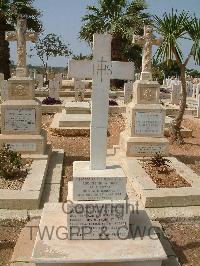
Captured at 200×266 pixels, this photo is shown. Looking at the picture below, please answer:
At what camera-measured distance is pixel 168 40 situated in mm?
9008

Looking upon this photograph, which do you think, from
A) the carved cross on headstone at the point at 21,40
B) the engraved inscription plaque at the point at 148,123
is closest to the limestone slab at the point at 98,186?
the engraved inscription plaque at the point at 148,123

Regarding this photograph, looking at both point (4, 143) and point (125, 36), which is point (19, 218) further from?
point (125, 36)

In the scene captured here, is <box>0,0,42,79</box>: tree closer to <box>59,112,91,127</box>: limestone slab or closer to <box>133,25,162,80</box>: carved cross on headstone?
<box>59,112,91,127</box>: limestone slab

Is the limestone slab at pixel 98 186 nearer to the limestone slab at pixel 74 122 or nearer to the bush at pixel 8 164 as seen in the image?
the bush at pixel 8 164

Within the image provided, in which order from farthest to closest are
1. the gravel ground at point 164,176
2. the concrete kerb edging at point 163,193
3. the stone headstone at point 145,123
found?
the stone headstone at point 145,123
the gravel ground at point 164,176
the concrete kerb edging at point 163,193

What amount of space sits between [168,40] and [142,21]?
1584 cm

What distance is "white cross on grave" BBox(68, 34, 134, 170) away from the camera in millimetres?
4168

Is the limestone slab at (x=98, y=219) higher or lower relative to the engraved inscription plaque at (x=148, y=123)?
lower

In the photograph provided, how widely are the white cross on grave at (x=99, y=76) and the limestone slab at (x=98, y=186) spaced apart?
8.8 inches

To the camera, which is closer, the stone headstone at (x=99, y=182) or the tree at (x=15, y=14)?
the stone headstone at (x=99, y=182)

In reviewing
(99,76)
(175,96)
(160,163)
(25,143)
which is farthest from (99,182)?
(175,96)

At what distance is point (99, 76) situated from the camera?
167 inches

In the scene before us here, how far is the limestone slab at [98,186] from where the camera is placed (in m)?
4.19

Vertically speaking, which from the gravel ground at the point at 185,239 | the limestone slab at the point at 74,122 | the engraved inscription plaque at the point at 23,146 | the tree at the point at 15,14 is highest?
the tree at the point at 15,14
